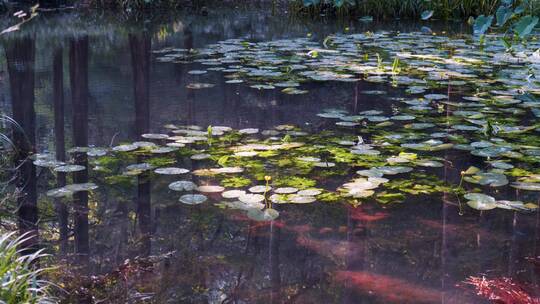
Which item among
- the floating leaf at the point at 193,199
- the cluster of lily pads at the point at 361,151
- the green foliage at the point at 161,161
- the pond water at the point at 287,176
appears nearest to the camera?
the pond water at the point at 287,176

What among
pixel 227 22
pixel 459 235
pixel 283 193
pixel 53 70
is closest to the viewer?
pixel 459 235

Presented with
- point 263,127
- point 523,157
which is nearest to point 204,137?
point 263,127

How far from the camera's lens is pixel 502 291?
2.07 meters

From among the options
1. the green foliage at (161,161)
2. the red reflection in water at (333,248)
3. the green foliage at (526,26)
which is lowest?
the red reflection in water at (333,248)

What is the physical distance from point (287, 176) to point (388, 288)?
3.51ft

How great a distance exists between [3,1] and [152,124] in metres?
9.78

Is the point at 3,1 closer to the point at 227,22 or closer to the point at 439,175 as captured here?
the point at 227,22

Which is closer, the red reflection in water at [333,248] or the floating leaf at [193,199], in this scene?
the red reflection in water at [333,248]

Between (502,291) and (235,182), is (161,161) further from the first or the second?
(502,291)

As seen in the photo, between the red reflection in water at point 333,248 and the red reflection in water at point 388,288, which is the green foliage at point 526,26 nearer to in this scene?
the red reflection in water at point 333,248

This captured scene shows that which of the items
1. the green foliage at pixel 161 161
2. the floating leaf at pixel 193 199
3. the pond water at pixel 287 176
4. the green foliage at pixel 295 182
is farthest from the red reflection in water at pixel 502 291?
the green foliage at pixel 161 161

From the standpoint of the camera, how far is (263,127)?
158 inches

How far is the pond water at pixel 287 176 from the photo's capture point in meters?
2.21

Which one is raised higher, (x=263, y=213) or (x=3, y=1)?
(x=3, y=1)
